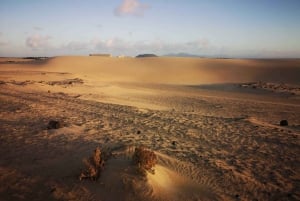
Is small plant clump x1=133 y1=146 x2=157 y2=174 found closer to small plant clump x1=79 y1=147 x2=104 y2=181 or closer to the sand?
the sand

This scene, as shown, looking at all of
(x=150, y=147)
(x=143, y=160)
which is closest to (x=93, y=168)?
(x=143, y=160)

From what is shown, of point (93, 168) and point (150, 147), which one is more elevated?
point (93, 168)

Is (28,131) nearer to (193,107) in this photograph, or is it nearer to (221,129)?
(221,129)

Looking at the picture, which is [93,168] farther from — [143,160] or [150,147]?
[150,147]

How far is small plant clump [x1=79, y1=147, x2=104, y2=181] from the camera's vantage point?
6.34m

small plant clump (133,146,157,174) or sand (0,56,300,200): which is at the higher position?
small plant clump (133,146,157,174)

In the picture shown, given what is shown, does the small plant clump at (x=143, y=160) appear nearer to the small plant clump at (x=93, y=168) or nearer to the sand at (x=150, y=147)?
the sand at (x=150, y=147)

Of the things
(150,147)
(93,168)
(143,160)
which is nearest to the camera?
(93,168)

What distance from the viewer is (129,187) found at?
6.10m

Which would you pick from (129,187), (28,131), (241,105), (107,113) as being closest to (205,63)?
(241,105)

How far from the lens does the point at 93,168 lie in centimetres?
641

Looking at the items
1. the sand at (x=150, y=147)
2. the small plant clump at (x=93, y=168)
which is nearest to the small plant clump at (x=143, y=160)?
the sand at (x=150, y=147)

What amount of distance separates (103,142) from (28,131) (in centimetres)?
317

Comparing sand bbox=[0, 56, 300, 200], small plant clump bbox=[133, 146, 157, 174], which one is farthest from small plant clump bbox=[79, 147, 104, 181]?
small plant clump bbox=[133, 146, 157, 174]
